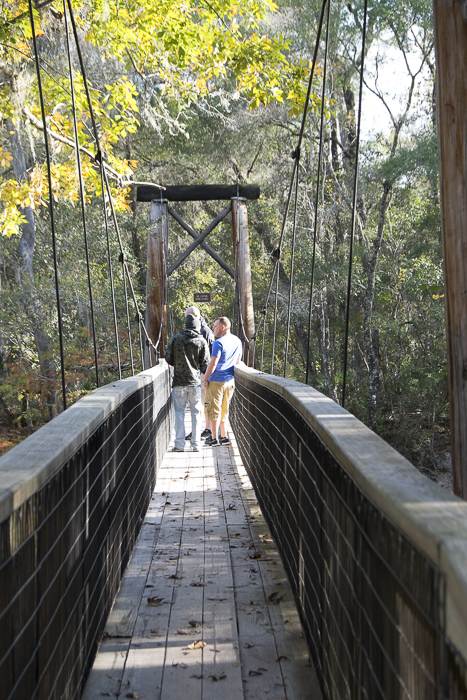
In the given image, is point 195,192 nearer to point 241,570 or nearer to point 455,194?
point 241,570

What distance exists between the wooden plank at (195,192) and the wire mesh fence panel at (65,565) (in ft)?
26.3

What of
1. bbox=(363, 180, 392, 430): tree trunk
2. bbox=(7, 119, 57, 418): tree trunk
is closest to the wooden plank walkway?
bbox=(7, 119, 57, 418): tree trunk

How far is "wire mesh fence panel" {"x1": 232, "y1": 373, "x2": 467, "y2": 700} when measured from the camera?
38.6 inches

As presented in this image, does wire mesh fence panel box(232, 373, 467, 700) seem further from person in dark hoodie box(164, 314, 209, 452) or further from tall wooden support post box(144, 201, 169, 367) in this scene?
tall wooden support post box(144, 201, 169, 367)

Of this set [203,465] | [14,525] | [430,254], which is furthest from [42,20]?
[430,254]

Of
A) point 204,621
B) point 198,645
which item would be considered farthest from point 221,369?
point 198,645

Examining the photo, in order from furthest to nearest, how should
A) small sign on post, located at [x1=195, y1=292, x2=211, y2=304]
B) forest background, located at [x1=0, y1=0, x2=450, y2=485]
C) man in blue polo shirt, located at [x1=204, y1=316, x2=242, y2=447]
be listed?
forest background, located at [x1=0, y1=0, x2=450, y2=485], small sign on post, located at [x1=195, y1=292, x2=211, y2=304], man in blue polo shirt, located at [x1=204, y1=316, x2=242, y2=447]

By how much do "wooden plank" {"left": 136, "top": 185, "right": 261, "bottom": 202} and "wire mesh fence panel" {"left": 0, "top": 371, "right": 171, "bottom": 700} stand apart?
801 cm

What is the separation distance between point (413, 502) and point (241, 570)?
223cm

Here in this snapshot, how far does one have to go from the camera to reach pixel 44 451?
1.63 m

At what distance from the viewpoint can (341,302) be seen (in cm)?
1586

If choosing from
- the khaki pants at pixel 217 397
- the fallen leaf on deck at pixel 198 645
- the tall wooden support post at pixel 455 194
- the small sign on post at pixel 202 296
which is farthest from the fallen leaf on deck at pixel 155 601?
the small sign on post at pixel 202 296

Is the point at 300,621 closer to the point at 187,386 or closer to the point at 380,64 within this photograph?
the point at 187,386

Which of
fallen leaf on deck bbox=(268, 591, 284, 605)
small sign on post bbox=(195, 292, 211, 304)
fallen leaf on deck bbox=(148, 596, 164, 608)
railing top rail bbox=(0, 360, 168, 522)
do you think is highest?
small sign on post bbox=(195, 292, 211, 304)
